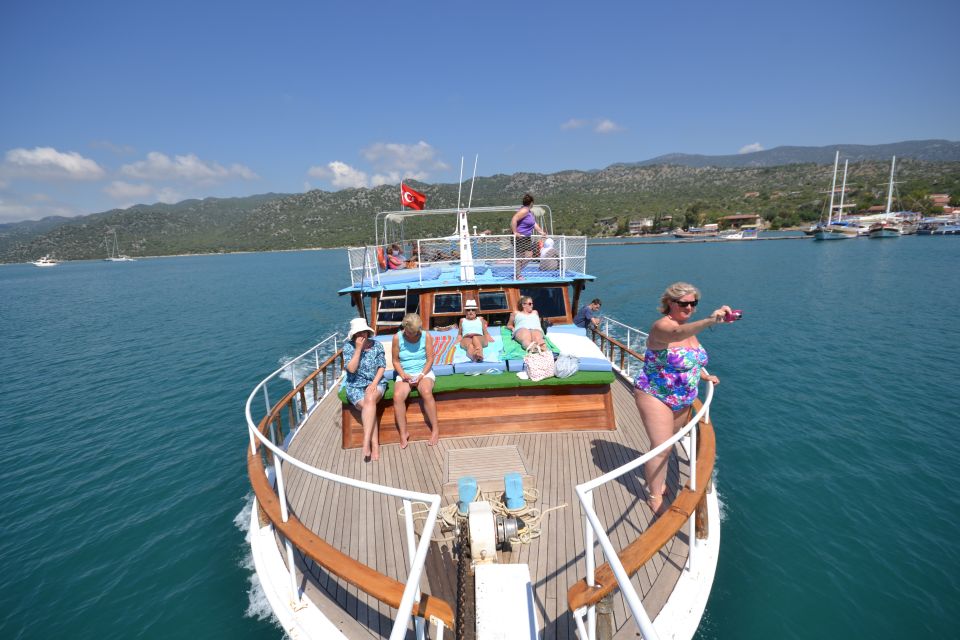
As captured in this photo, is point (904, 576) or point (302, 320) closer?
point (904, 576)

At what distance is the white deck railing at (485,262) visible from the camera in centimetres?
968

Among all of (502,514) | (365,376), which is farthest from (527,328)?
(502,514)

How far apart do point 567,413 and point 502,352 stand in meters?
1.55

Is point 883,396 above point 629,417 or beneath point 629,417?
beneath

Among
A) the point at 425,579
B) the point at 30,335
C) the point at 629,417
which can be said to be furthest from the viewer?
the point at 30,335

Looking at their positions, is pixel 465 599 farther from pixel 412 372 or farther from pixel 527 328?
pixel 527 328

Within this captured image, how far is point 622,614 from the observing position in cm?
370

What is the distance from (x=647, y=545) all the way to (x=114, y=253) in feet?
737

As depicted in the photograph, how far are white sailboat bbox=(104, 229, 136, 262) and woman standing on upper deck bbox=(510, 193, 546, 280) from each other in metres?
205

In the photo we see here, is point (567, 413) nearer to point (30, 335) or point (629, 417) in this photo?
point (629, 417)

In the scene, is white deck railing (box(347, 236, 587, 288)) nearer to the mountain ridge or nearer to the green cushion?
the green cushion

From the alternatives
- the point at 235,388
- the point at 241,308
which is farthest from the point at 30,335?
the point at 235,388

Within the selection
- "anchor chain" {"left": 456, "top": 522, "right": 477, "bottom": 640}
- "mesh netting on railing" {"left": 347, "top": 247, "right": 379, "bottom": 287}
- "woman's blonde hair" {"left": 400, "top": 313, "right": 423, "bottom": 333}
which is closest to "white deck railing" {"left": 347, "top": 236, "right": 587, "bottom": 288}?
"mesh netting on railing" {"left": 347, "top": 247, "right": 379, "bottom": 287}

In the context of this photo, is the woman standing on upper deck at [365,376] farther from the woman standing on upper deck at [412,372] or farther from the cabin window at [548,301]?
the cabin window at [548,301]
